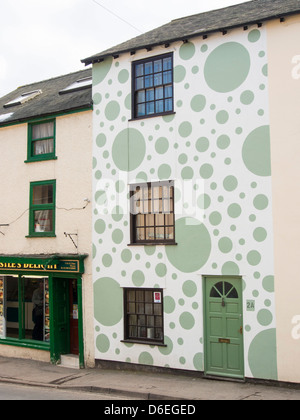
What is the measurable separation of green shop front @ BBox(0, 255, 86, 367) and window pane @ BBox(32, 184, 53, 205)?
1899 millimetres

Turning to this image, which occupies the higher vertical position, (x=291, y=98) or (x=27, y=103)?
(x=27, y=103)

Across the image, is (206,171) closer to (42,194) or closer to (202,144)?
(202,144)

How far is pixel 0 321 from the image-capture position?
17500 mm

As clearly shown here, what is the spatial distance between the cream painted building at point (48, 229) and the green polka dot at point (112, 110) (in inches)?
24.5

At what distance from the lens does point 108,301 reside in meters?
14.6

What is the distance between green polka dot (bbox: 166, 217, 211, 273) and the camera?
13023 millimetres

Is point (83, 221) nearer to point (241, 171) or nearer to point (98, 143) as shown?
point (98, 143)

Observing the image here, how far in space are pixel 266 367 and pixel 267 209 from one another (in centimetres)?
378

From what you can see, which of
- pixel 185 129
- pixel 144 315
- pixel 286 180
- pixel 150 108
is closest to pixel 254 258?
pixel 286 180

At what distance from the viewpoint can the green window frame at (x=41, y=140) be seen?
16438 mm

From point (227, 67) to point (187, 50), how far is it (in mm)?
1362

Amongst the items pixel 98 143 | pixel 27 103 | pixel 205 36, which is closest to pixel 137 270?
pixel 98 143

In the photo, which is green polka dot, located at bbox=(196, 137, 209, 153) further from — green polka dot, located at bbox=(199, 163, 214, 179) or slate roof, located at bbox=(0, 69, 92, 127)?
slate roof, located at bbox=(0, 69, 92, 127)
